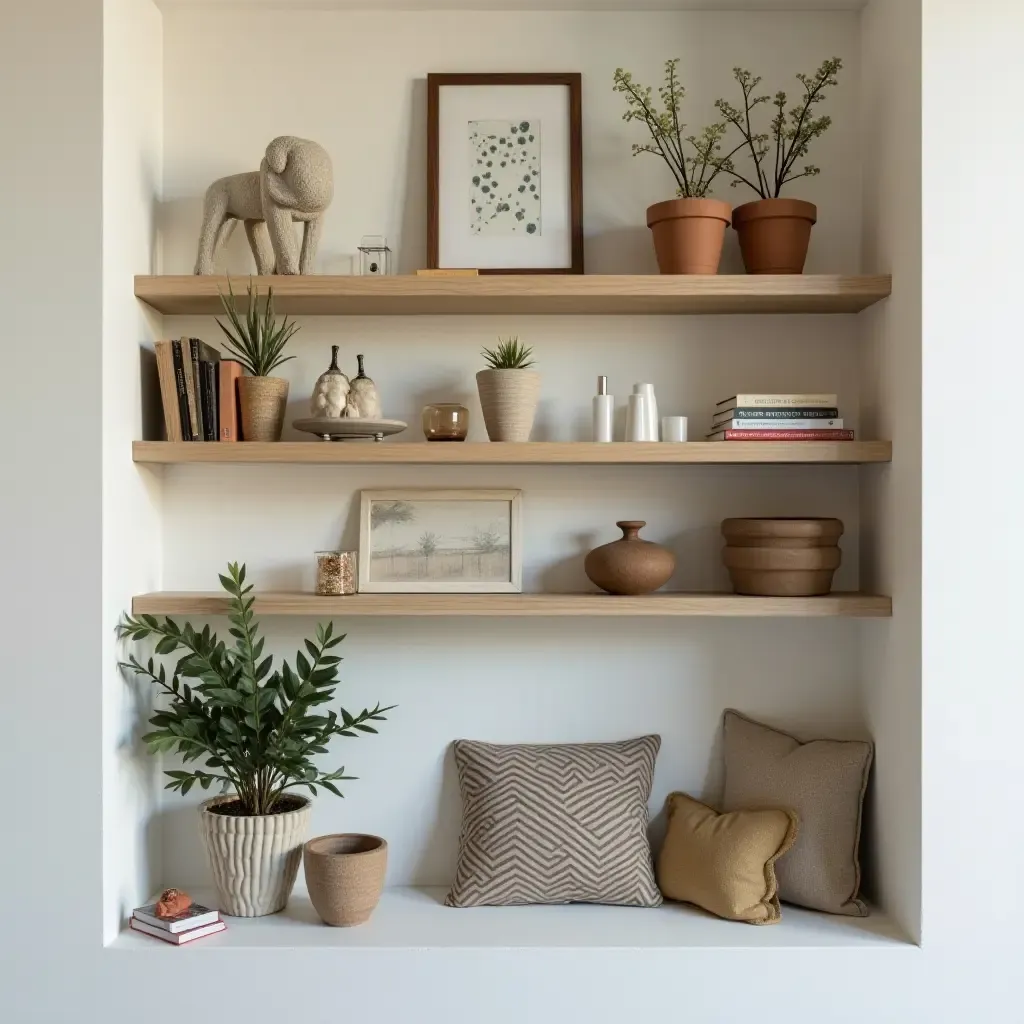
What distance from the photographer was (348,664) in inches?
102

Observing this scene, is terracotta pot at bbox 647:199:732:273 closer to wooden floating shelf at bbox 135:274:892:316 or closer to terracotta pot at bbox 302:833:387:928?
wooden floating shelf at bbox 135:274:892:316

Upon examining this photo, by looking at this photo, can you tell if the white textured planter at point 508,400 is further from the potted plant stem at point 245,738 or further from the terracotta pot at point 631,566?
the potted plant stem at point 245,738

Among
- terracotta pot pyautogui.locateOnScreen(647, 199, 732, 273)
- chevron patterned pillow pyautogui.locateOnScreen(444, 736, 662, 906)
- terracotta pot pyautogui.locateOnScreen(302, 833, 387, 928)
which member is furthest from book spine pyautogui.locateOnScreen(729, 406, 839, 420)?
terracotta pot pyautogui.locateOnScreen(302, 833, 387, 928)

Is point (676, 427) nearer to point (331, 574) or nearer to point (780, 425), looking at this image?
point (780, 425)

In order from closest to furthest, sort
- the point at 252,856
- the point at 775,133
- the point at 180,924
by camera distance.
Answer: the point at 180,924, the point at 252,856, the point at 775,133

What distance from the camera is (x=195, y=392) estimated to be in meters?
2.40

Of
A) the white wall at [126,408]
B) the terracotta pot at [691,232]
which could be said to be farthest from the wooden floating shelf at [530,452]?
the terracotta pot at [691,232]

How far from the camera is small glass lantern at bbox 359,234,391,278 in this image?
256 centimetres

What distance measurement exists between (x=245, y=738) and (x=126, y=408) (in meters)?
0.75

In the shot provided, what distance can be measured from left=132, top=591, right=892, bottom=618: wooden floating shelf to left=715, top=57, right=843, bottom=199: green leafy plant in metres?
0.94

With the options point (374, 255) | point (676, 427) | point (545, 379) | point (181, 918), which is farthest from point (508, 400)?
point (181, 918)
